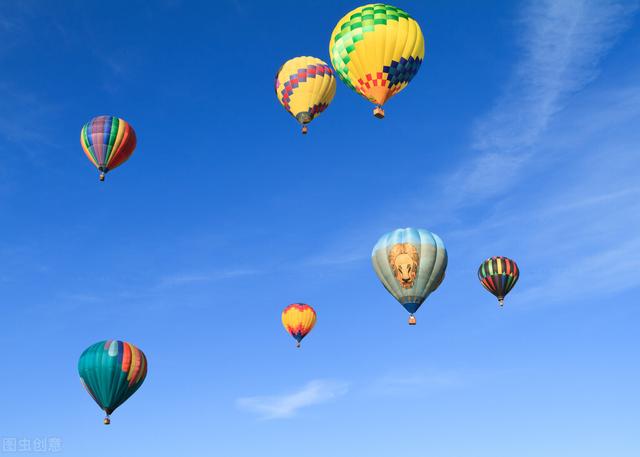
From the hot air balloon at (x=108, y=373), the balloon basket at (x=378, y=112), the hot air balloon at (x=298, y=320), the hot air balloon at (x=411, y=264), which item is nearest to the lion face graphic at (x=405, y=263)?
the hot air balloon at (x=411, y=264)

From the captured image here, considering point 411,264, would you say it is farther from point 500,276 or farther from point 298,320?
point 298,320

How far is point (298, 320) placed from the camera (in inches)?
2434

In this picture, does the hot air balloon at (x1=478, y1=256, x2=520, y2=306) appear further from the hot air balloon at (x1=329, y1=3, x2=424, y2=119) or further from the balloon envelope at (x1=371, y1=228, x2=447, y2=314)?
the hot air balloon at (x1=329, y1=3, x2=424, y2=119)

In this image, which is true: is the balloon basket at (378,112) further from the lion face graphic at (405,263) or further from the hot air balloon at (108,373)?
the hot air balloon at (108,373)

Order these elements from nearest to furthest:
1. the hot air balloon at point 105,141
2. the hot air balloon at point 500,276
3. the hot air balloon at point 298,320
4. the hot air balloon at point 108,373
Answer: the hot air balloon at point 108,373, the hot air balloon at point 105,141, the hot air balloon at point 500,276, the hot air balloon at point 298,320

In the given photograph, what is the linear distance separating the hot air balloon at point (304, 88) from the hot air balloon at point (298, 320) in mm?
21492

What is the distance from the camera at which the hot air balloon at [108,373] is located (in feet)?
136

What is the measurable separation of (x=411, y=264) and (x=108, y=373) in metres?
17.4

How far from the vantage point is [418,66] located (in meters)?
39.8

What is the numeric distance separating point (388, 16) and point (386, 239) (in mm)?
11194

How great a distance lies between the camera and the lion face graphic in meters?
37.6

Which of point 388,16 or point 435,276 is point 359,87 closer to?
point 388,16

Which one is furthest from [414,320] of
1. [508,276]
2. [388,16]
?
[508,276]

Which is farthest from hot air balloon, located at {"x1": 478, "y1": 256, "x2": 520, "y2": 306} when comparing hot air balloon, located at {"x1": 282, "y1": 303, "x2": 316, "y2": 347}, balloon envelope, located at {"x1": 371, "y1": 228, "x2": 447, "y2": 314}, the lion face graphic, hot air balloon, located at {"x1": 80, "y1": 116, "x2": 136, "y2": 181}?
hot air balloon, located at {"x1": 80, "y1": 116, "x2": 136, "y2": 181}
